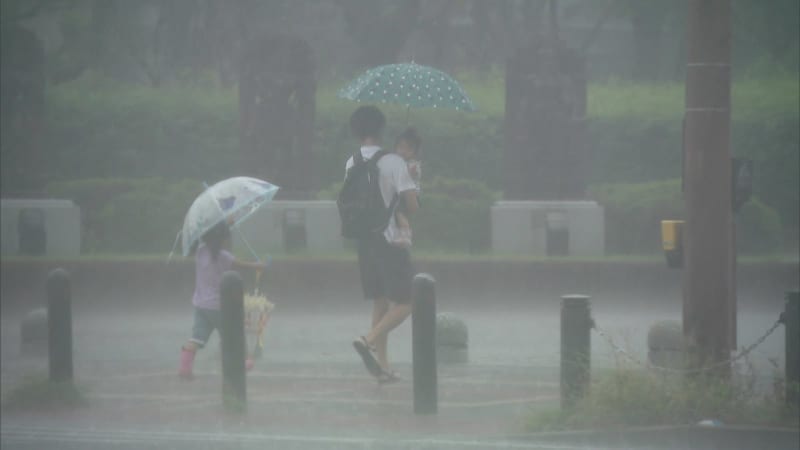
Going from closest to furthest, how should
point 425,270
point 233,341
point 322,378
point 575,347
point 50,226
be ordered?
point 575,347
point 233,341
point 322,378
point 425,270
point 50,226

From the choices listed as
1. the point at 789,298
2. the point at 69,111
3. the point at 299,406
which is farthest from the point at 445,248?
the point at 789,298

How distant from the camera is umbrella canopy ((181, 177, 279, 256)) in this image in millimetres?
10414

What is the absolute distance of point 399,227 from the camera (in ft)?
32.6

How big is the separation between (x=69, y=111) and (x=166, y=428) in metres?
19.7

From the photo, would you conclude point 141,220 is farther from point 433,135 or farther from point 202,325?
point 202,325

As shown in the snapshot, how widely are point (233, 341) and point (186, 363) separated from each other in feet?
5.56

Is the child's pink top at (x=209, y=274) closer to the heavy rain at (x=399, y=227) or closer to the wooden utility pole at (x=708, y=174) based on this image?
the heavy rain at (x=399, y=227)

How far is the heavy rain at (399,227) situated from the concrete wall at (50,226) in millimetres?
47

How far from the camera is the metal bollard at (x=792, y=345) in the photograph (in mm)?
8164

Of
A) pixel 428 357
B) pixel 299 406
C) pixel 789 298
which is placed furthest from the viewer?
pixel 299 406

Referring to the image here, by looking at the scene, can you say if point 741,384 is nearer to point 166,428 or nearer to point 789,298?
point 789,298

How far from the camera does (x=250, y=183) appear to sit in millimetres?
10727

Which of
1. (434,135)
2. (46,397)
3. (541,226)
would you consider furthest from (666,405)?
(434,135)

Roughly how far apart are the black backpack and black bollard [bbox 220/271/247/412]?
3.62 feet
